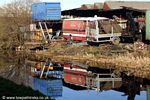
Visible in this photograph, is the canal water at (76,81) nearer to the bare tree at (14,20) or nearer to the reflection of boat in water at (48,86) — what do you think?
the reflection of boat in water at (48,86)

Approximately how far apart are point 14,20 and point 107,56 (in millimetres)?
19372

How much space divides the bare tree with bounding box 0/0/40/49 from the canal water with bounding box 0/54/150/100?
1089cm

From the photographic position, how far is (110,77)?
75.0 feet

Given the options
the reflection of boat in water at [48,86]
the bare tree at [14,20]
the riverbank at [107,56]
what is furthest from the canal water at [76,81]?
the bare tree at [14,20]

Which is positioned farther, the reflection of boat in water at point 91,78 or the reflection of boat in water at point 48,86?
the reflection of boat in water at point 91,78

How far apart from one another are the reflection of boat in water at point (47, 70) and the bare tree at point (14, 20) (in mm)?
11419

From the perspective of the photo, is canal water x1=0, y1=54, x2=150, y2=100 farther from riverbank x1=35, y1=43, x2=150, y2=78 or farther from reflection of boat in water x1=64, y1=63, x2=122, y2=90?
riverbank x1=35, y1=43, x2=150, y2=78

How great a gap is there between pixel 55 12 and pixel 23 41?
4.14 m

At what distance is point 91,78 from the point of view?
2377 cm

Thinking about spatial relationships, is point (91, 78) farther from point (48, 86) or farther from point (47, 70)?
point (47, 70)

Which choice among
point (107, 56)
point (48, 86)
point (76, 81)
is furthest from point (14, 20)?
point (48, 86)

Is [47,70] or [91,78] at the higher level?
[91,78]

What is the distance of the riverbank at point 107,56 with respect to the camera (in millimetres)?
23641

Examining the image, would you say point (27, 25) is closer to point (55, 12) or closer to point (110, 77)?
point (55, 12)
